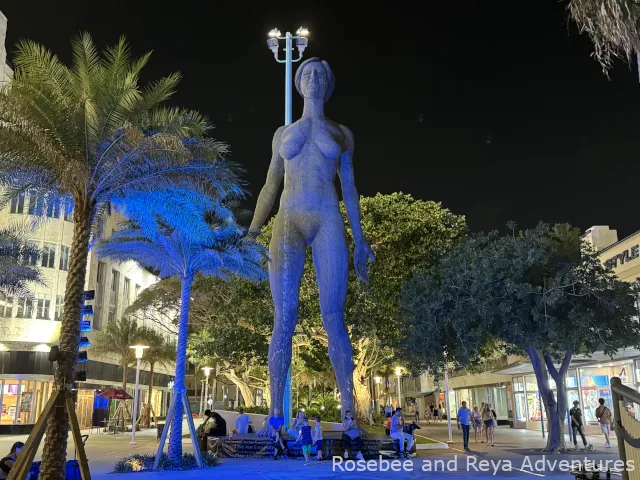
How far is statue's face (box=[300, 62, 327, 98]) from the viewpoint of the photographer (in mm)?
10852

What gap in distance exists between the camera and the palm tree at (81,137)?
10.2 meters

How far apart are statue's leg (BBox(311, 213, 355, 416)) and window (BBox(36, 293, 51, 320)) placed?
29012mm

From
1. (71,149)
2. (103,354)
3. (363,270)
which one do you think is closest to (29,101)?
(71,149)

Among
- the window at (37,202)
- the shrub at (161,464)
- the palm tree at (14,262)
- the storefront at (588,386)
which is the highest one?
the palm tree at (14,262)

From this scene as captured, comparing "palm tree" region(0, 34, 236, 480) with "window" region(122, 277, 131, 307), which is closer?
"palm tree" region(0, 34, 236, 480)

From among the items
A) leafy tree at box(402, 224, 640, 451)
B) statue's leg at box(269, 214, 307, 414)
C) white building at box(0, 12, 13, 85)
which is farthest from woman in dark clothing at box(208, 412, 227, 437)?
white building at box(0, 12, 13, 85)

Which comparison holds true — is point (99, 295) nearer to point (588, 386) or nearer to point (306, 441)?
point (588, 386)

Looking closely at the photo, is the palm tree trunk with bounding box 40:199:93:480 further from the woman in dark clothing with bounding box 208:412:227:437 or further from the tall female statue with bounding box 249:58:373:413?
the woman in dark clothing with bounding box 208:412:227:437

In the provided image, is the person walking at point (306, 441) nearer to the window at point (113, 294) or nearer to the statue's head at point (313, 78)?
the statue's head at point (313, 78)

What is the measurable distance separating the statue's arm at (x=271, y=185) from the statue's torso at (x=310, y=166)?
0.28m

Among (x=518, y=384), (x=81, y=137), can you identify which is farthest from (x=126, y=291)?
(x=81, y=137)

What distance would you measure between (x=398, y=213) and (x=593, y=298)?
960cm

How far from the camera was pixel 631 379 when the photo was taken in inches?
880

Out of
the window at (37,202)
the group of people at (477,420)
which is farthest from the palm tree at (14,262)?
the group of people at (477,420)
